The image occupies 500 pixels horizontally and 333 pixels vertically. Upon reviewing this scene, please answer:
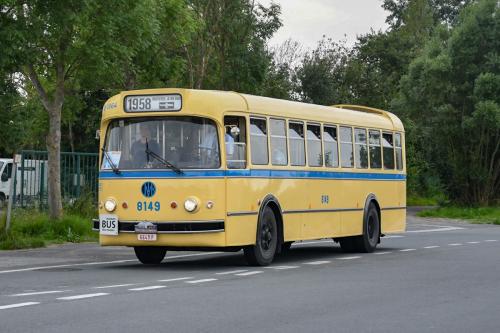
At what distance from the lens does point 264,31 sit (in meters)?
46.6

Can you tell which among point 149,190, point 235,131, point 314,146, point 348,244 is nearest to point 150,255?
point 149,190

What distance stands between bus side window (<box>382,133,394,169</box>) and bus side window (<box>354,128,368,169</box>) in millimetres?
1207

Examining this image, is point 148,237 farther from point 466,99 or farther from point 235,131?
point 466,99

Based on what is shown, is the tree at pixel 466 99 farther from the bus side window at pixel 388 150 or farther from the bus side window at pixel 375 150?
the bus side window at pixel 375 150

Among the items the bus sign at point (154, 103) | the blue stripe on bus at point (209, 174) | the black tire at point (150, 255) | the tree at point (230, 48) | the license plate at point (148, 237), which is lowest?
the black tire at point (150, 255)

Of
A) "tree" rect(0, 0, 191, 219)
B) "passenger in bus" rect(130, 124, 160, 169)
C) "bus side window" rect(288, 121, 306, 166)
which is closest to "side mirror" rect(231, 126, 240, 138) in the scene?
"passenger in bus" rect(130, 124, 160, 169)

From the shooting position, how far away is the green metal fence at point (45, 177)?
1142 inches

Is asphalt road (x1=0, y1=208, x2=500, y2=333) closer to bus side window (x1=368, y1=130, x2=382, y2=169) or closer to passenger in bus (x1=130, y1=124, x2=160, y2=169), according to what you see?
passenger in bus (x1=130, y1=124, x2=160, y2=169)

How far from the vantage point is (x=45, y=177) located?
2983cm

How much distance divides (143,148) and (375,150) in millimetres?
7721

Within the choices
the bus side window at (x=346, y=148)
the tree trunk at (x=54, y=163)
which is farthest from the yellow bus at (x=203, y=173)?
the tree trunk at (x=54, y=163)

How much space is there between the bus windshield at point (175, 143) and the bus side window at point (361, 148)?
6.14m

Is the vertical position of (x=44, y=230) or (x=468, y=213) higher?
(x=468, y=213)

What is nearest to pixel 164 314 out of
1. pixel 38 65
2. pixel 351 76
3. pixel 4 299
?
pixel 4 299
